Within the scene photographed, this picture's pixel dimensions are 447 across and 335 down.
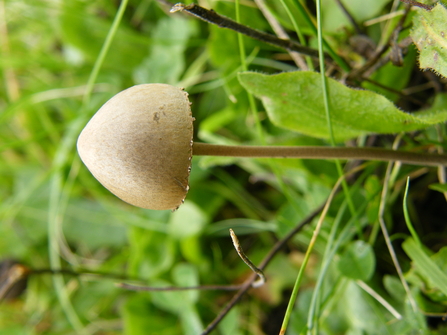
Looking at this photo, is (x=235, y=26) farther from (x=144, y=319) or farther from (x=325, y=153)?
(x=144, y=319)

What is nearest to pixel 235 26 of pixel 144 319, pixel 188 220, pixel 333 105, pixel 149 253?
pixel 333 105

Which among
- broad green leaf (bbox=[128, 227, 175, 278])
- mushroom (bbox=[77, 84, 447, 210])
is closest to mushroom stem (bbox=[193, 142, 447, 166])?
mushroom (bbox=[77, 84, 447, 210])

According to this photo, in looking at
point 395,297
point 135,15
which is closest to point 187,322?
point 395,297

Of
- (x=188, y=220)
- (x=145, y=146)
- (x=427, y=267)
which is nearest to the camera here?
(x=145, y=146)

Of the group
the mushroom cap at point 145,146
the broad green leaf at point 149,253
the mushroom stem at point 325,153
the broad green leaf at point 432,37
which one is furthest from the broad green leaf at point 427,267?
the broad green leaf at point 149,253

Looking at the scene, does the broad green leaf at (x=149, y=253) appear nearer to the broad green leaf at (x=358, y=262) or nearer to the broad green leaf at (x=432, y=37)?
the broad green leaf at (x=358, y=262)

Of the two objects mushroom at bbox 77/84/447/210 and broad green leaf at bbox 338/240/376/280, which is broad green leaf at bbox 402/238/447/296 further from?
mushroom at bbox 77/84/447/210
